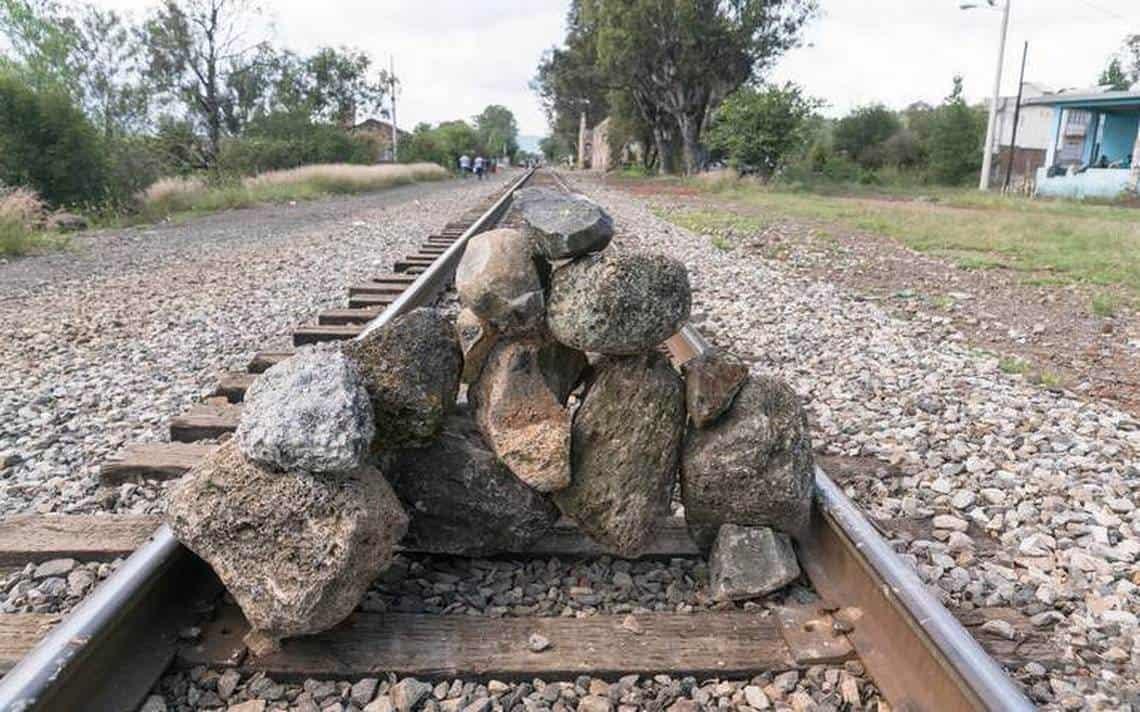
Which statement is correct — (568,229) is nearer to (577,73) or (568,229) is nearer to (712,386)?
(712,386)

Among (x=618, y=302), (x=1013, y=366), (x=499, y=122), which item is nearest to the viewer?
(x=618, y=302)

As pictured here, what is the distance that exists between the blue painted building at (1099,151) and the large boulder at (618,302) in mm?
29782

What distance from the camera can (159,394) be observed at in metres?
4.25

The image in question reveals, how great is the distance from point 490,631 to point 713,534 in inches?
31.5

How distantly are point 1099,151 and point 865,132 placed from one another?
47.1ft

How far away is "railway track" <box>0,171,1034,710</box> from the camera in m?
1.81

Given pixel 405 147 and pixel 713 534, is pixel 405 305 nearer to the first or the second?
pixel 713 534

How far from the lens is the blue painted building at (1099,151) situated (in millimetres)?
27844

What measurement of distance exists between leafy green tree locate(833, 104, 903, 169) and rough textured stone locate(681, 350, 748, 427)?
47363 mm

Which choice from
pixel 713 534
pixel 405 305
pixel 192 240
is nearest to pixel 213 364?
pixel 405 305

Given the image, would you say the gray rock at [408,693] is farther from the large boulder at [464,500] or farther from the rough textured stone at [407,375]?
the rough textured stone at [407,375]

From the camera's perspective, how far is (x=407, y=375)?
2.38 metres

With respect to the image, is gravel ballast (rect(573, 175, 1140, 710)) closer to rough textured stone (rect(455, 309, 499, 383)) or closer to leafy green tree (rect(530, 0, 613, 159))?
rough textured stone (rect(455, 309, 499, 383))

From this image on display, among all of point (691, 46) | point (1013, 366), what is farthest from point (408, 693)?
point (691, 46)
